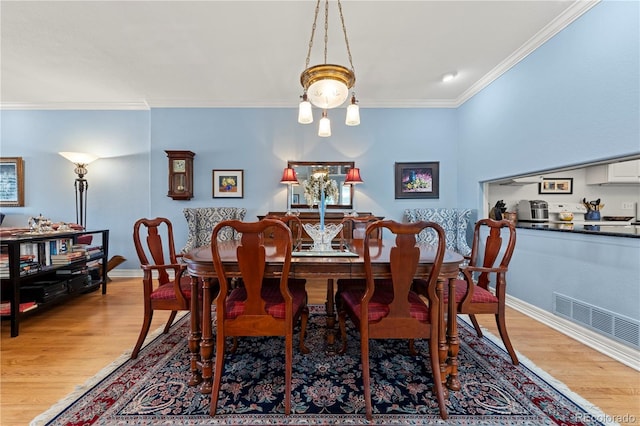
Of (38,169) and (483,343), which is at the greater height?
(38,169)

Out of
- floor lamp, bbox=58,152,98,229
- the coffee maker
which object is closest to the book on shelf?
floor lamp, bbox=58,152,98,229

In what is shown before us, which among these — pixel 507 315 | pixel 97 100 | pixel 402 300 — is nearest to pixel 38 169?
pixel 97 100

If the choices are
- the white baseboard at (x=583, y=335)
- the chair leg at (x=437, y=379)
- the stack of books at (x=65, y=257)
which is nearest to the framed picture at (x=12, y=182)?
the stack of books at (x=65, y=257)

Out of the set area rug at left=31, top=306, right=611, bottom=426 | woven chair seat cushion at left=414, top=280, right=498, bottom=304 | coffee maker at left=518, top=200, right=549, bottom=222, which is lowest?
area rug at left=31, top=306, right=611, bottom=426

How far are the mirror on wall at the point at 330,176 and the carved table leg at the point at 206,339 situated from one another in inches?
105

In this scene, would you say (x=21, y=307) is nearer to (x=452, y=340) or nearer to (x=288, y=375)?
(x=288, y=375)

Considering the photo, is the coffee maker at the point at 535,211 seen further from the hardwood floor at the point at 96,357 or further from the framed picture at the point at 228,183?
the framed picture at the point at 228,183

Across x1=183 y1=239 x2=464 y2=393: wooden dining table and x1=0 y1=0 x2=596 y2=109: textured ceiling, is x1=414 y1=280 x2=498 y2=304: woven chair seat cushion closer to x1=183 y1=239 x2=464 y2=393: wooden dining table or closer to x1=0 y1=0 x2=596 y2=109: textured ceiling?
x1=183 y1=239 x2=464 y2=393: wooden dining table

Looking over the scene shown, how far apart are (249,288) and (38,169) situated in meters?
4.92

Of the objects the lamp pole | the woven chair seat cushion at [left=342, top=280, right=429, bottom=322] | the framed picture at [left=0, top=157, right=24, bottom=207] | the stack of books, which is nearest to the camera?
the woven chair seat cushion at [left=342, top=280, right=429, bottom=322]

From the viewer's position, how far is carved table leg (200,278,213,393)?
1.40 meters

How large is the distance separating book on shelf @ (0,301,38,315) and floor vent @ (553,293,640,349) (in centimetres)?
473

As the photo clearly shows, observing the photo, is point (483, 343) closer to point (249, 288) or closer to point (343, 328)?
point (343, 328)

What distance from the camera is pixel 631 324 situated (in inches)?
70.2
